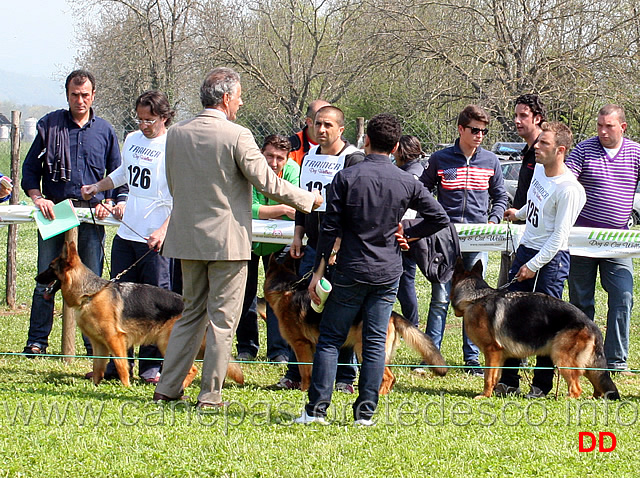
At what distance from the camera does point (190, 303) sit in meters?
4.97

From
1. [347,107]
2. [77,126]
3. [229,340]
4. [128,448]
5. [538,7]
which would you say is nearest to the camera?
[128,448]

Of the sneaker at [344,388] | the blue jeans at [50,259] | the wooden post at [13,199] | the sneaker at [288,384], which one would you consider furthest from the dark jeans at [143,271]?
the wooden post at [13,199]

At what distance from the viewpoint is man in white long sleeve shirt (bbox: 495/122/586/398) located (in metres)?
5.57

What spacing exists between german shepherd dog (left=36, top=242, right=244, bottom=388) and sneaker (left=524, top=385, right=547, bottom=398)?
2262 millimetres

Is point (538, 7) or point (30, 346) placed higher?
point (538, 7)

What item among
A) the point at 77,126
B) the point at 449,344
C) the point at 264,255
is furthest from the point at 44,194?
the point at 449,344

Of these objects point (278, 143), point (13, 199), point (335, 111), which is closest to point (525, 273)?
point (335, 111)

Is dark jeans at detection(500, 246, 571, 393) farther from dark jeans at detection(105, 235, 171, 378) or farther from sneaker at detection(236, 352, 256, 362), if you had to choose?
dark jeans at detection(105, 235, 171, 378)

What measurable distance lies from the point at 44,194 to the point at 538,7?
15593 millimetres

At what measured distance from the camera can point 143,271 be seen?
633 centimetres

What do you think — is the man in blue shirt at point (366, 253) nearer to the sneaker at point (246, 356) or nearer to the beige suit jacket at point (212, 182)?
the beige suit jacket at point (212, 182)

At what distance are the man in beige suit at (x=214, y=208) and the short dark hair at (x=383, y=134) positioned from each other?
593 mm

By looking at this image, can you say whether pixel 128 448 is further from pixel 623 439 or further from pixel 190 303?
pixel 623 439

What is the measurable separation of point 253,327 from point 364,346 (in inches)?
103
